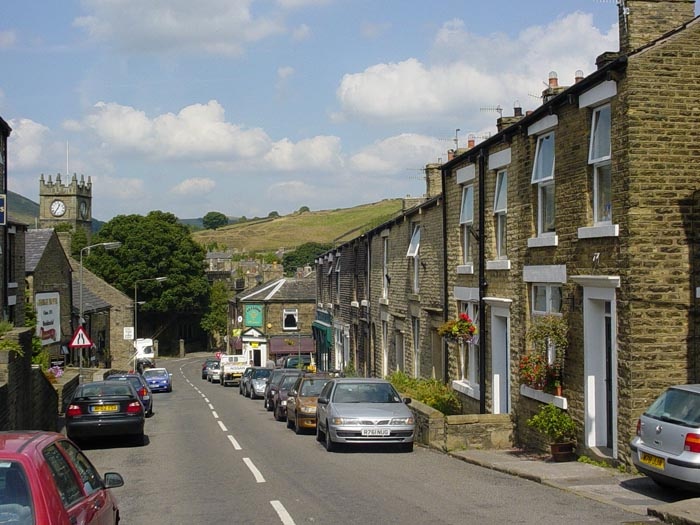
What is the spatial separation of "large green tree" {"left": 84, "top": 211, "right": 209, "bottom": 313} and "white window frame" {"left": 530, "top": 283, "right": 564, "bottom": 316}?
66.4 m

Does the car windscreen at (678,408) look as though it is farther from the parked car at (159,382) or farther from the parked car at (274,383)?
the parked car at (159,382)

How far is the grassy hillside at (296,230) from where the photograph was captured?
173m

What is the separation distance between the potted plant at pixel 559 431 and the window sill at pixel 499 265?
153 inches

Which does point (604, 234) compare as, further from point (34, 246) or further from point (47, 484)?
point (34, 246)

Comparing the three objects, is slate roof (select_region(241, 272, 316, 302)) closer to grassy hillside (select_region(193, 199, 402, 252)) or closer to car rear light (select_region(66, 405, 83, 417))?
car rear light (select_region(66, 405, 83, 417))

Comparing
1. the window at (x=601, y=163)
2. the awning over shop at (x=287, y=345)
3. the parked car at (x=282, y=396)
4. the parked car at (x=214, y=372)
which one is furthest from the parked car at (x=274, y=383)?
the awning over shop at (x=287, y=345)

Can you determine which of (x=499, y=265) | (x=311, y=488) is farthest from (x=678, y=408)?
(x=499, y=265)

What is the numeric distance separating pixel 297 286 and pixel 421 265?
43.8 m

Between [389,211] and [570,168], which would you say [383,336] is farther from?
[389,211]

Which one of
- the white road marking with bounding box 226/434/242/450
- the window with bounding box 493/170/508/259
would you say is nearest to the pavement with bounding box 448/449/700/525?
the window with bounding box 493/170/508/259

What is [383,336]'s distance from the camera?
103ft

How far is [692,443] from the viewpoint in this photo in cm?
957

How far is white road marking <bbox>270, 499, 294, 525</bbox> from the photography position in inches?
380

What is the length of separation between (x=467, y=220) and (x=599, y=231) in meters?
7.45
